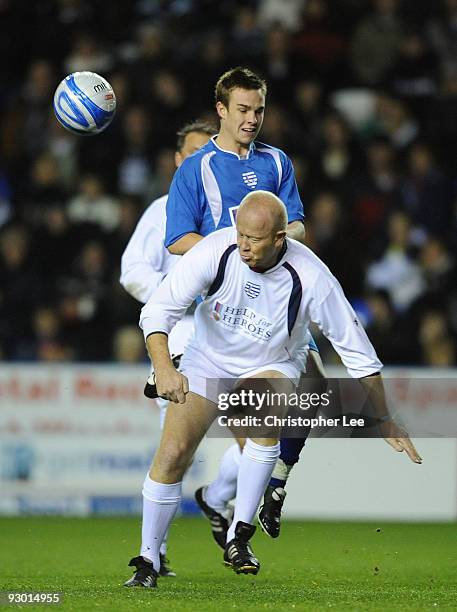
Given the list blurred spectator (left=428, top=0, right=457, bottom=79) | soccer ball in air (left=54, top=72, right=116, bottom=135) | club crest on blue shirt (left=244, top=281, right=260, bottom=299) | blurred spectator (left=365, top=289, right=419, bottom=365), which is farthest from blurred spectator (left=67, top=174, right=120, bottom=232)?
club crest on blue shirt (left=244, top=281, right=260, bottom=299)

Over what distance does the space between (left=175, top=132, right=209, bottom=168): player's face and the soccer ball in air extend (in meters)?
0.72

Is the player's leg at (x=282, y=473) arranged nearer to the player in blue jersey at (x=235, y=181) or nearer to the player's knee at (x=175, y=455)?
the player in blue jersey at (x=235, y=181)

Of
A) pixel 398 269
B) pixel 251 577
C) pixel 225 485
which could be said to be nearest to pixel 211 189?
pixel 225 485

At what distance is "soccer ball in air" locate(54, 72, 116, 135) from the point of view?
26.2 ft

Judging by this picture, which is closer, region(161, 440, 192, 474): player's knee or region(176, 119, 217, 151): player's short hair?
region(161, 440, 192, 474): player's knee

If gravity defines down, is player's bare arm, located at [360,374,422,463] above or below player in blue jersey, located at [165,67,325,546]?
below

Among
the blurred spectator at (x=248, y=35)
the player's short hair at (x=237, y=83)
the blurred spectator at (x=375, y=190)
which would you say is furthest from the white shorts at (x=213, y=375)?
the blurred spectator at (x=248, y=35)

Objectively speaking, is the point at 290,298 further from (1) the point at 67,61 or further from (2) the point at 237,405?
(1) the point at 67,61

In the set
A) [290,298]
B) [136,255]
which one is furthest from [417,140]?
[290,298]

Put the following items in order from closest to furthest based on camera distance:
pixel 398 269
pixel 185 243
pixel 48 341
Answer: pixel 185 243
pixel 48 341
pixel 398 269

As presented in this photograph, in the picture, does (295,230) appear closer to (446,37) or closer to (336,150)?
(336,150)

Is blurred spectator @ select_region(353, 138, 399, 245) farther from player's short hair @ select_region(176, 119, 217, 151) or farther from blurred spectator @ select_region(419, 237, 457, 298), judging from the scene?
player's short hair @ select_region(176, 119, 217, 151)

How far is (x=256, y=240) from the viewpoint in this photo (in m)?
6.77

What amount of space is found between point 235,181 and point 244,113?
0.39 meters
